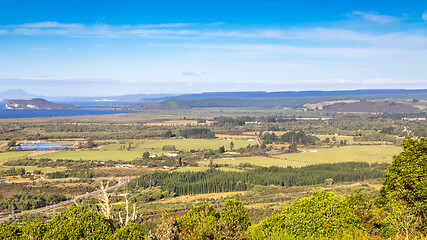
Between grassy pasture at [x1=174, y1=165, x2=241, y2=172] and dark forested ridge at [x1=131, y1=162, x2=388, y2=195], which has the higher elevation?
dark forested ridge at [x1=131, y1=162, x2=388, y2=195]

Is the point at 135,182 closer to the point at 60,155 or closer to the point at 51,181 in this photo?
the point at 51,181

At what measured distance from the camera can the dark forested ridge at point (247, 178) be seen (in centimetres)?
6988

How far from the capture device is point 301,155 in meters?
107

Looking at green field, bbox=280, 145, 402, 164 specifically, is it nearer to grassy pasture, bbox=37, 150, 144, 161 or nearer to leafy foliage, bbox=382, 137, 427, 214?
grassy pasture, bbox=37, 150, 144, 161

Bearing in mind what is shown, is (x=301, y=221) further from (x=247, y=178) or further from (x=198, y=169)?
(x=198, y=169)

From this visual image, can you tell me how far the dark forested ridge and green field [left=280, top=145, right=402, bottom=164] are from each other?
485 inches

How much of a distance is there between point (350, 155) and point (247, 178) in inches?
1631

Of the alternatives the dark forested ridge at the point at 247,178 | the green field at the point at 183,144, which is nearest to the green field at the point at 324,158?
the dark forested ridge at the point at 247,178

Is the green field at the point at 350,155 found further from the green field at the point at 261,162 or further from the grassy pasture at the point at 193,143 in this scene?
the grassy pasture at the point at 193,143

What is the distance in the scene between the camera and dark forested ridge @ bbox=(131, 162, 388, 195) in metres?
69.9

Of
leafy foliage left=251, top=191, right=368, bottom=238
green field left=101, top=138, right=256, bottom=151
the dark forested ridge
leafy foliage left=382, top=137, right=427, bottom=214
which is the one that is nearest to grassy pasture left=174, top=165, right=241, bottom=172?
the dark forested ridge

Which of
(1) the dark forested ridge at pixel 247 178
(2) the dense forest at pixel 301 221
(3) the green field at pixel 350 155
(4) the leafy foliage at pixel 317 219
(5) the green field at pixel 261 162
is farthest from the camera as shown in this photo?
(3) the green field at pixel 350 155

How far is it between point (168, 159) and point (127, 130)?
80713 mm

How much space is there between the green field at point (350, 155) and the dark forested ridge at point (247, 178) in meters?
12.3
